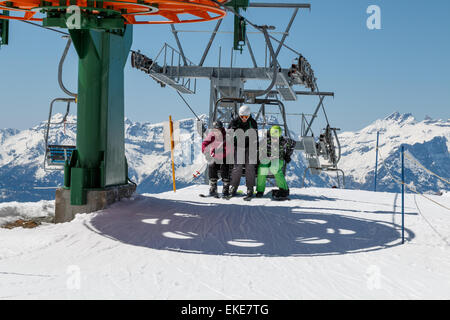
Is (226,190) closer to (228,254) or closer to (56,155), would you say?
(56,155)

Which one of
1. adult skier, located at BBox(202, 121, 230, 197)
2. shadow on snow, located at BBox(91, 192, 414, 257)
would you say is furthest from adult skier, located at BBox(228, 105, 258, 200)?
shadow on snow, located at BBox(91, 192, 414, 257)

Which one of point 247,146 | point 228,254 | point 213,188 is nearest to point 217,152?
point 247,146

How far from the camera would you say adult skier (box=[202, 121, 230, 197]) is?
1038 cm

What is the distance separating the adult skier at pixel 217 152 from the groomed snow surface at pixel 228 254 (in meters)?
1.39

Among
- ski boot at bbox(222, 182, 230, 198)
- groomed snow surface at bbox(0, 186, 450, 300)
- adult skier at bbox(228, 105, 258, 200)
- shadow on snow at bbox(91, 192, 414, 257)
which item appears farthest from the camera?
ski boot at bbox(222, 182, 230, 198)

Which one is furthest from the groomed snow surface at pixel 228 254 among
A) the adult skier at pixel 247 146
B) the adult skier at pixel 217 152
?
the adult skier at pixel 217 152

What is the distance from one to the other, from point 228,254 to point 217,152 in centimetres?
486

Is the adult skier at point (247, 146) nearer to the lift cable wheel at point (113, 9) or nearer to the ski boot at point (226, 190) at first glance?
the ski boot at point (226, 190)

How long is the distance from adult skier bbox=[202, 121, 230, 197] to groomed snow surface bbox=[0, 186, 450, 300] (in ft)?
4.55

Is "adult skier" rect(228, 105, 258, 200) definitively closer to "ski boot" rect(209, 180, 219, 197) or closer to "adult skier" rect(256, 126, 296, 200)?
"adult skier" rect(256, 126, 296, 200)

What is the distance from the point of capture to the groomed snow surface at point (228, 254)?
4.34m

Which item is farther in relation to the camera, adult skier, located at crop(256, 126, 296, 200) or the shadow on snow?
adult skier, located at crop(256, 126, 296, 200)

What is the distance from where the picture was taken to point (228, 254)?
18.9 feet
